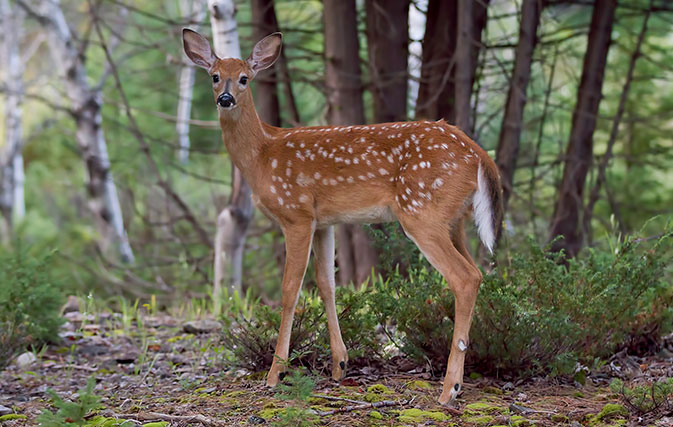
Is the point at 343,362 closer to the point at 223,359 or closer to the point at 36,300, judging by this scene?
the point at 223,359

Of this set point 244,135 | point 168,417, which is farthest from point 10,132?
point 168,417

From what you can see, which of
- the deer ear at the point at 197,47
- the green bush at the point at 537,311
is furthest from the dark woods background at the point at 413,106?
the deer ear at the point at 197,47

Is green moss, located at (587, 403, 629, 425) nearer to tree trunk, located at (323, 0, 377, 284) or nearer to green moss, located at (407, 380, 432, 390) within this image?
green moss, located at (407, 380, 432, 390)

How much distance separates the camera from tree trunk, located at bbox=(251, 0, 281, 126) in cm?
812

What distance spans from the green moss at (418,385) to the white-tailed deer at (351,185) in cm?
31

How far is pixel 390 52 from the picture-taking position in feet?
26.5

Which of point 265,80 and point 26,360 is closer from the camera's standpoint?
point 26,360

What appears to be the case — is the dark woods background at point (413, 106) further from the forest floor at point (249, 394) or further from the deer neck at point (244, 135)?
the deer neck at point (244, 135)

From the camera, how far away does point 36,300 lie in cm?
568

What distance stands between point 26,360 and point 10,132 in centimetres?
1487

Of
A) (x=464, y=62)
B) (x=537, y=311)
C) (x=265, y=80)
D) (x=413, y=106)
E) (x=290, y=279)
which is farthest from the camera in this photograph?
(x=413, y=106)

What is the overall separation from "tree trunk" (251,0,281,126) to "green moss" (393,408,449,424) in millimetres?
4765

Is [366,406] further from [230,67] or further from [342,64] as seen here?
[342,64]

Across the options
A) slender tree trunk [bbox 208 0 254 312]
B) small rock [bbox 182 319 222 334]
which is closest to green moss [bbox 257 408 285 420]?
small rock [bbox 182 319 222 334]
